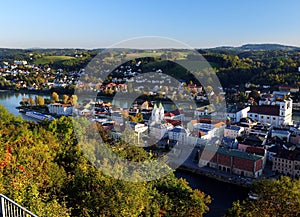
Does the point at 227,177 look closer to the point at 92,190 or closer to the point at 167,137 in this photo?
the point at 167,137

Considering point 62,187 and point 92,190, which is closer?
point 92,190

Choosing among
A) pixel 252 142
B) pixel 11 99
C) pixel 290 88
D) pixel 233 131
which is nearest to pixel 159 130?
pixel 233 131

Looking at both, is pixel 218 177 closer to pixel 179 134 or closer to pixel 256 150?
pixel 256 150

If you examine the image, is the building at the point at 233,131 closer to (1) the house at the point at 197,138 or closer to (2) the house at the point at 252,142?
(2) the house at the point at 252,142

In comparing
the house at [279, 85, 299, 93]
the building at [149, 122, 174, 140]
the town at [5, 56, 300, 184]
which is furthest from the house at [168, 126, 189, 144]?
the house at [279, 85, 299, 93]

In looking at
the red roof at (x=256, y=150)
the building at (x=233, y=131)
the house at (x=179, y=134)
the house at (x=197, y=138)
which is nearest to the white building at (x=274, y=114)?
the building at (x=233, y=131)

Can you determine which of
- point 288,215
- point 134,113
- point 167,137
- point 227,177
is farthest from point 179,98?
point 288,215
